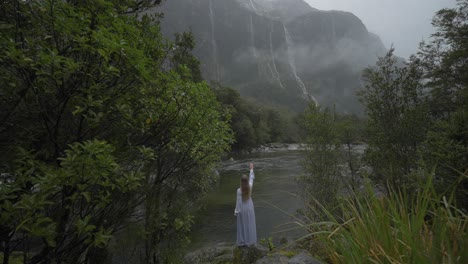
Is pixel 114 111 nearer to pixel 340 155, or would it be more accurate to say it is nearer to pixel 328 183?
pixel 328 183

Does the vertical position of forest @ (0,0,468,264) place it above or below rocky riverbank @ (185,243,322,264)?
above

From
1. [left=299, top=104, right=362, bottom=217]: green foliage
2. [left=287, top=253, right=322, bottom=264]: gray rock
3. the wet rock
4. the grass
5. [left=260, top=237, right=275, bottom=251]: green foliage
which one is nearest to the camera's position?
the grass

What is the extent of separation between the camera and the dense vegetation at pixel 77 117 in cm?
231

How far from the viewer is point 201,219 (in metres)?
15.3

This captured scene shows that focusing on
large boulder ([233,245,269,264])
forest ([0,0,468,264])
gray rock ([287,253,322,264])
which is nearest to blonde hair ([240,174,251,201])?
forest ([0,0,468,264])

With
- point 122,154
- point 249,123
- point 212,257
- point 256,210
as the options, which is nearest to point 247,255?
point 212,257

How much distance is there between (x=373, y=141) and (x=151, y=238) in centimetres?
1092

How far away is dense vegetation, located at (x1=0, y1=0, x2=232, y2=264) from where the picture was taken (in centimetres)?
231

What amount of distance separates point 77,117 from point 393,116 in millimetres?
13204

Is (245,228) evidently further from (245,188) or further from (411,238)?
(411,238)

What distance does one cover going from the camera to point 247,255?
7.70 m

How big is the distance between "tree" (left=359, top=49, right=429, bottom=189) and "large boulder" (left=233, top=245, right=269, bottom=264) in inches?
268

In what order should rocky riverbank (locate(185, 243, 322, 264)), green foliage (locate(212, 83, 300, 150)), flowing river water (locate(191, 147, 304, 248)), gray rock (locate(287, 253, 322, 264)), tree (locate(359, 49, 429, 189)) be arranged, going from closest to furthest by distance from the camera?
gray rock (locate(287, 253, 322, 264)), rocky riverbank (locate(185, 243, 322, 264)), tree (locate(359, 49, 429, 189)), flowing river water (locate(191, 147, 304, 248)), green foliage (locate(212, 83, 300, 150))

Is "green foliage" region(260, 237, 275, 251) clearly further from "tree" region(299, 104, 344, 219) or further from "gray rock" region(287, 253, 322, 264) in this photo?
"gray rock" region(287, 253, 322, 264)
